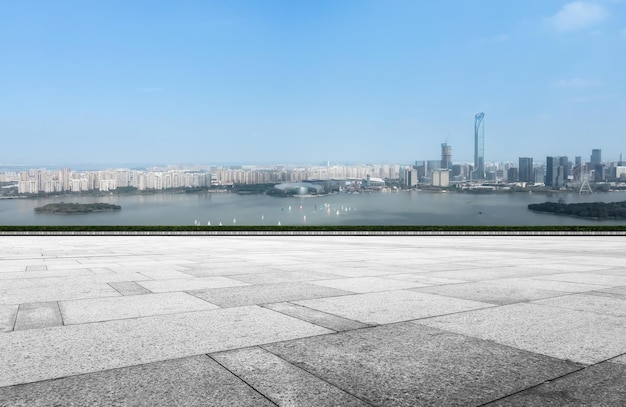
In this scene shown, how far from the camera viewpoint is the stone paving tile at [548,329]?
4652 millimetres

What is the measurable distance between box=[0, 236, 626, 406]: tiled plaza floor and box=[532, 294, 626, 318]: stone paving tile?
25 mm

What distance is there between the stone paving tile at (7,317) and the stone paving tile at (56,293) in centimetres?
44

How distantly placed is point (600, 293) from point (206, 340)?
6112 mm

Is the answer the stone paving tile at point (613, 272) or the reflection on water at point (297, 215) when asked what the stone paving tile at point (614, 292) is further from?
the reflection on water at point (297, 215)

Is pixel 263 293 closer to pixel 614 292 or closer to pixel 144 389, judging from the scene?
pixel 144 389

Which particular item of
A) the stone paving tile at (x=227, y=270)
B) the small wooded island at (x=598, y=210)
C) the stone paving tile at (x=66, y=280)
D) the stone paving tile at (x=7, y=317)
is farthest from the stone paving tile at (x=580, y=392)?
the small wooded island at (x=598, y=210)

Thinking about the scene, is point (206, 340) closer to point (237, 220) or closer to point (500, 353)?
point (500, 353)

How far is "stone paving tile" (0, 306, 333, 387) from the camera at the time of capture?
13.7 ft

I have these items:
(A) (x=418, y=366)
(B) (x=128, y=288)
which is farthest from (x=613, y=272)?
(B) (x=128, y=288)

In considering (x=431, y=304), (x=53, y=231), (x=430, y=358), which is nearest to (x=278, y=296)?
(x=431, y=304)

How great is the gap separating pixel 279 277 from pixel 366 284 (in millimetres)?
1847

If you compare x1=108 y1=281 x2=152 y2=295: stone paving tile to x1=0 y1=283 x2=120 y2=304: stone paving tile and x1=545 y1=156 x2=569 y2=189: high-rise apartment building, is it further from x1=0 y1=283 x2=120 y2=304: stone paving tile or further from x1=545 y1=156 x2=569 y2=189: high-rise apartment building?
x1=545 y1=156 x2=569 y2=189: high-rise apartment building

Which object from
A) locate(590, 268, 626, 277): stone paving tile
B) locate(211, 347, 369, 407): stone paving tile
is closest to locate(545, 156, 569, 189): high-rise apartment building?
locate(590, 268, 626, 277): stone paving tile

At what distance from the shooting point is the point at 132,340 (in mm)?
4980
